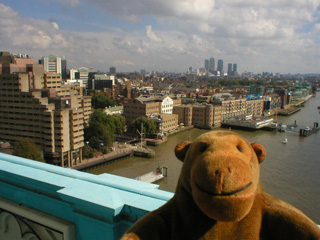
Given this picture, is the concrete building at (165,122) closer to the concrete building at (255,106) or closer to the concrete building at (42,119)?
the concrete building at (42,119)

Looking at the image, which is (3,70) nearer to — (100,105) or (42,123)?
(42,123)

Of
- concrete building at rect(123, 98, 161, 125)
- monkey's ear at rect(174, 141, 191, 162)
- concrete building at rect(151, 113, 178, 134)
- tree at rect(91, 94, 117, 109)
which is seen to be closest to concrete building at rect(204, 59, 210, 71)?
tree at rect(91, 94, 117, 109)

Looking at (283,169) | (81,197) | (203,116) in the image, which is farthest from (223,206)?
(203,116)

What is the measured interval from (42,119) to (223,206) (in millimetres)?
7651

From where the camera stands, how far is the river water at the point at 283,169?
545 cm

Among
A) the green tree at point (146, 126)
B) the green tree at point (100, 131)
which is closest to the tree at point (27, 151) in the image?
the green tree at point (100, 131)

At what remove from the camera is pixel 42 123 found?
757 centimetres

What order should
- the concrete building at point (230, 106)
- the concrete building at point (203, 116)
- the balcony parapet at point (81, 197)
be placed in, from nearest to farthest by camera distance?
the balcony parapet at point (81, 197) < the concrete building at point (203, 116) < the concrete building at point (230, 106)

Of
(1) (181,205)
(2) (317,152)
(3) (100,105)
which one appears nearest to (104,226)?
(1) (181,205)

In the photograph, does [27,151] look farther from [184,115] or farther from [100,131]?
[184,115]

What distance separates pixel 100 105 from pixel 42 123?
10.2 meters

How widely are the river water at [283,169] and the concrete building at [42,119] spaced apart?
905 millimetres

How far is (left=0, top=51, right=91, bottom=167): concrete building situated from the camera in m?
7.48

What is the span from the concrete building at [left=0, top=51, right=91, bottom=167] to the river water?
905 mm
